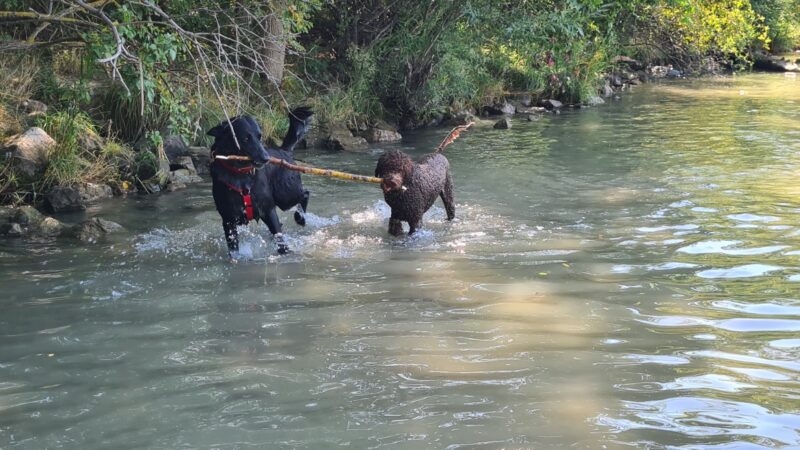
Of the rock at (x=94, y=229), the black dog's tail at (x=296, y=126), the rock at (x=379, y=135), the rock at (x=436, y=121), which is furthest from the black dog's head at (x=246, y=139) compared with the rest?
the rock at (x=436, y=121)

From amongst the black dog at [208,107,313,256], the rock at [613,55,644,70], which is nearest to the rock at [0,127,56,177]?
the black dog at [208,107,313,256]

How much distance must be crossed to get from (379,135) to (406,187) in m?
7.87

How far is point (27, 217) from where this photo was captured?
8656mm

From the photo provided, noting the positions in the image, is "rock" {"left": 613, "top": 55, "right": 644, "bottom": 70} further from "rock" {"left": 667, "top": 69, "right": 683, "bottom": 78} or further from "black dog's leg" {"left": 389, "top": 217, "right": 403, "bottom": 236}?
"black dog's leg" {"left": 389, "top": 217, "right": 403, "bottom": 236}

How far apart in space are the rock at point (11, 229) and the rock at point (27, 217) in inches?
5.3

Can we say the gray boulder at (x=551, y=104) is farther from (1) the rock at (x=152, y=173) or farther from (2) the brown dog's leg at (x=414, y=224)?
(2) the brown dog's leg at (x=414, y=224)

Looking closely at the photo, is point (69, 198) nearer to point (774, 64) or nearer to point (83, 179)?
point (83, 179)

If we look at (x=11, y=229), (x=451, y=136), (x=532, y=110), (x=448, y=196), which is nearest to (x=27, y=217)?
(x=11, y=229)

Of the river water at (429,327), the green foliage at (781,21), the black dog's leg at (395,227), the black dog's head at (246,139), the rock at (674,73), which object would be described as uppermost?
the green foliage at (781,21)

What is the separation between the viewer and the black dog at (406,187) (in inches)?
300

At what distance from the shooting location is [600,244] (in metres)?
7.34

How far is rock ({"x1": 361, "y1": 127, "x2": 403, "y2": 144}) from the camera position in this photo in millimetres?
15352

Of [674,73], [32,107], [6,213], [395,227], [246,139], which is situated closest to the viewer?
[246,139]

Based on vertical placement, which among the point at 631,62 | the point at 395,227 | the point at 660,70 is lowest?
the point at 395,227
